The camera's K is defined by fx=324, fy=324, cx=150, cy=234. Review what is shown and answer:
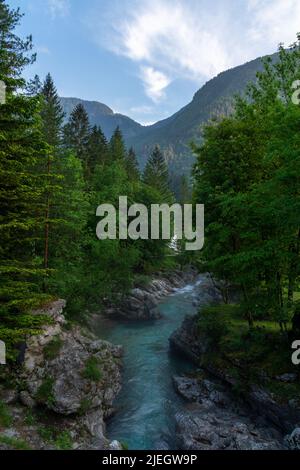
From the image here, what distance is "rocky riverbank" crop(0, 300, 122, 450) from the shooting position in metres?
12.5

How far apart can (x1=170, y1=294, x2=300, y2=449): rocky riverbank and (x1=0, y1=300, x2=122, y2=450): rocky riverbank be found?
3.96m

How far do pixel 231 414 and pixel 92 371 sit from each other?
716cm

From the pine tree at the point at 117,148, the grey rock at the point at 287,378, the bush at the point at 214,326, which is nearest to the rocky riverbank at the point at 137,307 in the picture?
the bush at the point at 214,326

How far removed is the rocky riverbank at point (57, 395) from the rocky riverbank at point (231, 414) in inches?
156

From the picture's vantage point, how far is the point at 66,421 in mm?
13812

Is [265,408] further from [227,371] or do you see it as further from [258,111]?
[258,111]

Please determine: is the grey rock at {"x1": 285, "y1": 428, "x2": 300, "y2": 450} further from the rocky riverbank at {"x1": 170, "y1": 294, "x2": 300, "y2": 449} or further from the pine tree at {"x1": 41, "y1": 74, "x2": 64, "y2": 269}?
the pine tree at {"x1": 41, "y1": 74, "x2": 64, "y2": 269}

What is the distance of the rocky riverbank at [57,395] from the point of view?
1245cm

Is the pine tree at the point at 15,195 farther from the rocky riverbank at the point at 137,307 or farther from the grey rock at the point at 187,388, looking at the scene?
the rocky riverbank at the point at 137,307

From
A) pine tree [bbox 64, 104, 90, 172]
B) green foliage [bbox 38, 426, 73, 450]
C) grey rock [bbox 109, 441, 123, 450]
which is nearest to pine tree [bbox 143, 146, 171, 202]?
pine tree [bbox 64, 104, 90, 172]

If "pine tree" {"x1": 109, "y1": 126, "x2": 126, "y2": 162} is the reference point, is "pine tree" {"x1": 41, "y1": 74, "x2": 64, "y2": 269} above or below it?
below

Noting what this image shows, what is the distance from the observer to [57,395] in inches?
558

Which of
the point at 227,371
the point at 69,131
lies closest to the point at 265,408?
the point at 227,371

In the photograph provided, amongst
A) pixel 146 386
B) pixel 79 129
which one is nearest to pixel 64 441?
pixel 146 386
